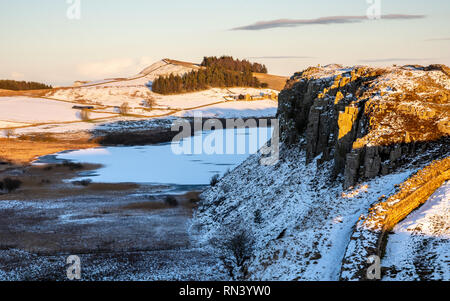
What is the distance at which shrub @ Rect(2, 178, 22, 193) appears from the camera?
172ft

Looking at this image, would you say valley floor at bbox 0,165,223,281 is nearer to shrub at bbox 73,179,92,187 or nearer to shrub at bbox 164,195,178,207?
shrub at bbox 164,195,178,207

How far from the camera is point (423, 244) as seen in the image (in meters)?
20.3

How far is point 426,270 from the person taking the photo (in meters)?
18.5

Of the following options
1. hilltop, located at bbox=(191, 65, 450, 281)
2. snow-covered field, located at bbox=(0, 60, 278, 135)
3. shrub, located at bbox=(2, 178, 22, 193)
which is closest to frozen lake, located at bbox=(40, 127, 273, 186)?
shrub, located at bbox=(2, 178, 22, 193)

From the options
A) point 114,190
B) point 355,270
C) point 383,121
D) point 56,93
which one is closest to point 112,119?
point 56,93

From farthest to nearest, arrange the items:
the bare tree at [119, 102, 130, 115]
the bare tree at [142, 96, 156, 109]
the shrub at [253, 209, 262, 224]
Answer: the bare tree at [142, 96, 156, 109] < the bare tree at [119, 102, 130, 115] < the shrub at [253, 209, 262, 224]

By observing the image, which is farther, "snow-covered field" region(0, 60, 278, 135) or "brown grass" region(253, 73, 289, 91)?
"brown grass" region(253, 73, 289, 91)

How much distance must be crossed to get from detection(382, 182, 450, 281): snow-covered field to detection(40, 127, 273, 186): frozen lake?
37.1 metres

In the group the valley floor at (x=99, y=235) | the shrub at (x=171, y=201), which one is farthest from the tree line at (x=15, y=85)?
the shrub at (x=171, y=201)

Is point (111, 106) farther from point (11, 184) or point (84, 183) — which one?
point (11, 184)

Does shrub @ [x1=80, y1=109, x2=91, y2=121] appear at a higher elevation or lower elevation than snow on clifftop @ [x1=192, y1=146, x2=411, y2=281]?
higher

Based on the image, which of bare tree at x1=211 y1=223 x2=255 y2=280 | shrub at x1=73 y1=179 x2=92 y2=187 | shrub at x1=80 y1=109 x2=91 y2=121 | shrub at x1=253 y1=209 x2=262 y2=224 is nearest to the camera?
bare tree at x1=211 y1=223 x2=255 y2=280

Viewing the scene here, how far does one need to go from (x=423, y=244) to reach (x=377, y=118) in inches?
455

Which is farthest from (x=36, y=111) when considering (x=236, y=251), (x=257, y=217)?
(x=236, y=251)
